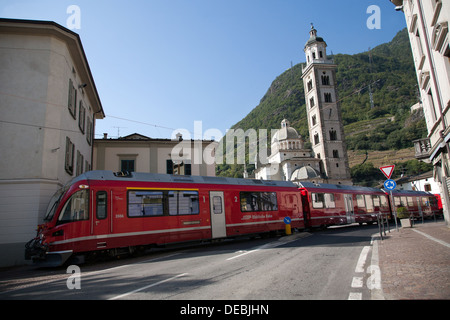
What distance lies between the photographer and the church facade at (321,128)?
62.6 m

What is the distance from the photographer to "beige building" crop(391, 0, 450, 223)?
38.4 ft

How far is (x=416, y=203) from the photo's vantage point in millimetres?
31094

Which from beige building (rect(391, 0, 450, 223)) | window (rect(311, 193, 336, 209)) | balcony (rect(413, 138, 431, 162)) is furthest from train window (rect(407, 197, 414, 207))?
window (rect(311, 193, 336, 209))

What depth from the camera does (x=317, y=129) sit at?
64.9 meters

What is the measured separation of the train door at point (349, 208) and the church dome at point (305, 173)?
130 ft

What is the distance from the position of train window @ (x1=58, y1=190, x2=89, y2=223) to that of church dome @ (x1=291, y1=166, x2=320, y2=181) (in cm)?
5602

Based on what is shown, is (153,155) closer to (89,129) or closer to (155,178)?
(89,129)

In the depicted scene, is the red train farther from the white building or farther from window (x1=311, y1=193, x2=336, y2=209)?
the white building

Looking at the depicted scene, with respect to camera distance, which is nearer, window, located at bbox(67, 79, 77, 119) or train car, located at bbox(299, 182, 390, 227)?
window, located at bbox(67, 79, 77, 119)

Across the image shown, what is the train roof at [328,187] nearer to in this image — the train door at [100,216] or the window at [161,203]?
the window at [161,203]

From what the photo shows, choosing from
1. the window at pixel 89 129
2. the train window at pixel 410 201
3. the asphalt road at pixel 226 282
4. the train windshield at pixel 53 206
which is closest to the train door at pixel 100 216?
the train windshield at pixel 53 206

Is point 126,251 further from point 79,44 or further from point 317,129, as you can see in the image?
point 317,129

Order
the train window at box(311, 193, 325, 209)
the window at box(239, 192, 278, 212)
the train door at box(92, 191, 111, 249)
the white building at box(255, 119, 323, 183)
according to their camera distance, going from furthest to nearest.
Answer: the white building at box(255, 119, 323, 183) → the train window at box(311, 193, 325, 209) → the window at box(239, 192, 278, 212) → the train door at box(92, 191, 111, 249)

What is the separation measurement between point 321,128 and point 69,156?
54.7 m
